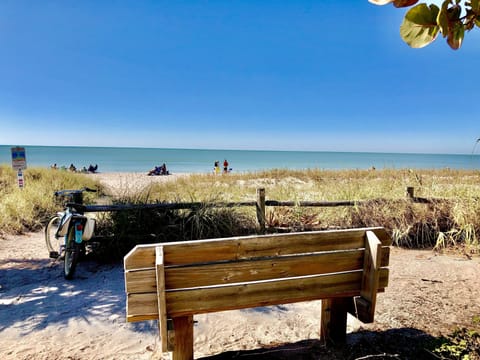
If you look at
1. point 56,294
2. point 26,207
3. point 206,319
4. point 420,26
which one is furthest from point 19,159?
point 420,26

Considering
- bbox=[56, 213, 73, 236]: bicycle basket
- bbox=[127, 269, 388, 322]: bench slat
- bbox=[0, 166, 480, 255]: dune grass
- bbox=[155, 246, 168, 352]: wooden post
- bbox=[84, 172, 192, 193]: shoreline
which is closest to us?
bbox=[155, 246, 168, 352]: wooden post

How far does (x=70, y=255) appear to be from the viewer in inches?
165

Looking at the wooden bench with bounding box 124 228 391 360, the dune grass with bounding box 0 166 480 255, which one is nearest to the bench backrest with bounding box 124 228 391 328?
the wooden bench with bounding box 124 228 391 360

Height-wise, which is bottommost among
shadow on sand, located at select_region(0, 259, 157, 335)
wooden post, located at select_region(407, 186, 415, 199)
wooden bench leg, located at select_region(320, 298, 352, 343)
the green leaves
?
shadow on sand, located at select_region(0, 259, 157, 335)

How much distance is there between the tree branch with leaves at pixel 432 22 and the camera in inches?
43.2

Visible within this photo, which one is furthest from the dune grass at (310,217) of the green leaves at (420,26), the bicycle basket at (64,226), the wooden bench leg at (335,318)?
the green leaves at (420,26)

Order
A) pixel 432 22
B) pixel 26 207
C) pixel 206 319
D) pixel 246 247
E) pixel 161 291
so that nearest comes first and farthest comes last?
pixel 432 22
pixel 161 291
pixel 246 247
pixel 206 319
pixel 26 207

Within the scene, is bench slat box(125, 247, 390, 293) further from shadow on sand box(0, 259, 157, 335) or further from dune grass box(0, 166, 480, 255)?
dune grass box(0, 166, 480, 255)

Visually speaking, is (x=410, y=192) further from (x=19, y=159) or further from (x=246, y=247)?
(x=19, y=159)

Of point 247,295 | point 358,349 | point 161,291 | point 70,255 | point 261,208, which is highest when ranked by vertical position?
point 161,291

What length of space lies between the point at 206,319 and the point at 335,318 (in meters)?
1.37

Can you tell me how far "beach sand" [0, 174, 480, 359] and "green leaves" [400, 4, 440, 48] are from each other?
2192mm

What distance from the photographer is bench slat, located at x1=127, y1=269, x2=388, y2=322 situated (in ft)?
5.98

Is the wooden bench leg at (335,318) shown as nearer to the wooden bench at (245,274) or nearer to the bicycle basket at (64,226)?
the wooden bench at (245,274)
